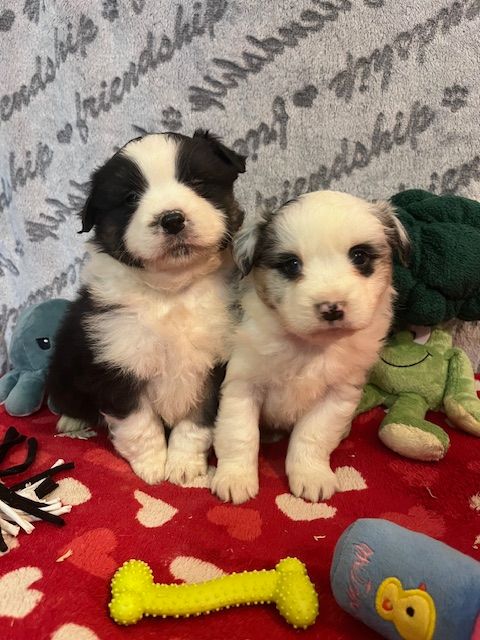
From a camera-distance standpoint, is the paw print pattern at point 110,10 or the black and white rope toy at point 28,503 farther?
the paw print pattern at point 110,10

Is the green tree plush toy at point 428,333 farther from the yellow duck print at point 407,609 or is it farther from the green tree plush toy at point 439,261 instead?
the yellow duck print at point 407,609

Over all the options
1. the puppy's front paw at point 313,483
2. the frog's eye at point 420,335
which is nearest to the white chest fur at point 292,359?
the puppy's front paw at point 313,483

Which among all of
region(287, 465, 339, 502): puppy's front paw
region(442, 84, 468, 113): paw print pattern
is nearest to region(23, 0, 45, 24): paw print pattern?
region(442, 84, 468, 113): paw print pattern

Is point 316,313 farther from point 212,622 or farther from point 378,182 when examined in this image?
point 378,182

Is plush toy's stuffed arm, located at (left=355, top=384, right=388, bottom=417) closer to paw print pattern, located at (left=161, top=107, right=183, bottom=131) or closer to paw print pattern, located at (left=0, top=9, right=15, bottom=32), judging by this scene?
paw print pattern, located at (left=161, top=107, right=183, bottom=131)

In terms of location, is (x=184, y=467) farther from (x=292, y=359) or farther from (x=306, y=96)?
(x=306, y=96)

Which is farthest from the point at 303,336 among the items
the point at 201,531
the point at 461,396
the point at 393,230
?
the point at 461,396

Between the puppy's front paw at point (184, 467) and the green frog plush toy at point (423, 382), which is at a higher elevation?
the green frog plush toy at point (423, 382)

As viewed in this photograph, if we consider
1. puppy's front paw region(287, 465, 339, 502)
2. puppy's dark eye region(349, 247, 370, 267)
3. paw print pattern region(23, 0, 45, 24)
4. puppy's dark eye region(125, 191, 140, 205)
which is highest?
paw print pattern region(23, 0, 45, 24)
